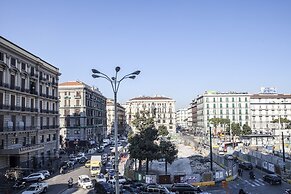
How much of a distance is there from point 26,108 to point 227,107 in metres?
101

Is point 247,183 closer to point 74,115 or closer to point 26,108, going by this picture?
point 26,108

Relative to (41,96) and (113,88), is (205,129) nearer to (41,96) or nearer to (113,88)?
(41,96)

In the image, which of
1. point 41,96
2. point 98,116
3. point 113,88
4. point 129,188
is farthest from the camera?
point 98,116

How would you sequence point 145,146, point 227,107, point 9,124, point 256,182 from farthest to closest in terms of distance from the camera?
point 227,107 < point 145,146 < point 9,124 < point 256,182

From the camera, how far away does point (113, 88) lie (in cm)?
1966

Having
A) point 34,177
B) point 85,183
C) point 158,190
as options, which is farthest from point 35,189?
point 158,190

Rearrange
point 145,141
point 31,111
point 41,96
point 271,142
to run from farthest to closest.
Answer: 1. point 271,142
2. point 41,96
3. point 31,111
4. point 145,141

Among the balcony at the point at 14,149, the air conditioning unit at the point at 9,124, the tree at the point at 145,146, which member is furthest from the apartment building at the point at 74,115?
the tree at the point at 145,146

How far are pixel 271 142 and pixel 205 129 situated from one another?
44526mm

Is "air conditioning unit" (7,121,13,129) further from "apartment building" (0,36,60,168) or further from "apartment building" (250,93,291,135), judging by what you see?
"apartment building" (250,93,291,135)

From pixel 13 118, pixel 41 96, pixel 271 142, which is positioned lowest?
pixel 271 142

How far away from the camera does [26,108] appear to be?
51.9 metres

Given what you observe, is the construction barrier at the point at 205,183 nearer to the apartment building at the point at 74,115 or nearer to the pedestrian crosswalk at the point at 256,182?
the pedestrian crosswalk at the point at 256,182

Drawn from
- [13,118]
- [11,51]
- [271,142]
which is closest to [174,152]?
[13,118]
